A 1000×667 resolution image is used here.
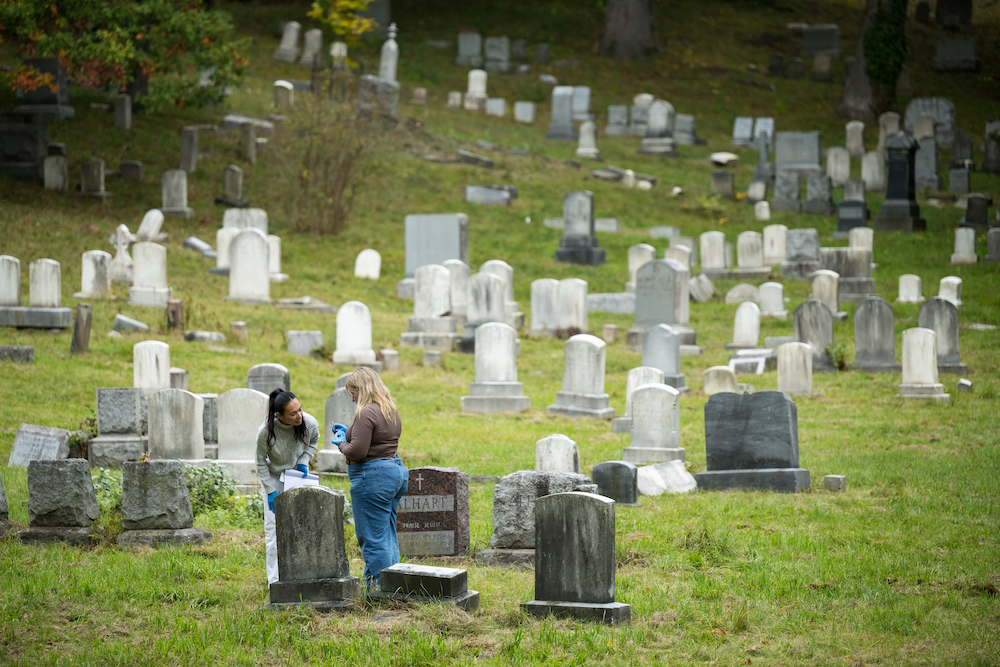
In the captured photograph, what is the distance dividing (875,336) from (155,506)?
12.0 meters

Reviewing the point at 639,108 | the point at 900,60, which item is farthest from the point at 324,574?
the point at 900,60

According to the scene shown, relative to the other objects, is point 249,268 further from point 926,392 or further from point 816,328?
point 926,392

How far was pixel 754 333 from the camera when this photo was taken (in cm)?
1891

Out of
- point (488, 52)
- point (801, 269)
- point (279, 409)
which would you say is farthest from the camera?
point (488, 52)

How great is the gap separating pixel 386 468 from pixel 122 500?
2.42 m

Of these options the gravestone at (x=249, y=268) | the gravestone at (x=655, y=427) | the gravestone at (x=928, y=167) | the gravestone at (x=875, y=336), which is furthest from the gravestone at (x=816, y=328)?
the gravestone at (x=928, y=167)

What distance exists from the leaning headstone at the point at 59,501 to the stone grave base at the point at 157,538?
1.08 ft

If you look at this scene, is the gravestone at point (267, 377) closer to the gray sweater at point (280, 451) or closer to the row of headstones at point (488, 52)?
the gray sweater at point (280, 451)

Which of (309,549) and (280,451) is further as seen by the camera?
(280,451)

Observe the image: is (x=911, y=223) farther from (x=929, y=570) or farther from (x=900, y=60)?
(x=929, y=570)

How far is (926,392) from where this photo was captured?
1450 cm

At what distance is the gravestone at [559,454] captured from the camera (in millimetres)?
10164

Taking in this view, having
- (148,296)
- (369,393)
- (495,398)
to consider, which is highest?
(148,296)

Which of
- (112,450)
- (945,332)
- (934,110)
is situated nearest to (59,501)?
(112,450)
